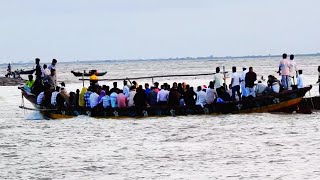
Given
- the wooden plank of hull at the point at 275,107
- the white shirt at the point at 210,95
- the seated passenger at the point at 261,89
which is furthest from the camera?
the seated passenger at the point at 261,89

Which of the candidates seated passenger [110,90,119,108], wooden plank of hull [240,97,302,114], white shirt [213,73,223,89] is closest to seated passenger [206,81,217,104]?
white shirt [213,73,223,89]

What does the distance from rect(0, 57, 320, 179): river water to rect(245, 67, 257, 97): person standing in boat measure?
0.97 meters

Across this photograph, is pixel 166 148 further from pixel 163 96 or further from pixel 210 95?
pixel 163 96

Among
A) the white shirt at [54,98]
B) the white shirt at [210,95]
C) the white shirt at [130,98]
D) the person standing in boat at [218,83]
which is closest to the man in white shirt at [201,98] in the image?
the white shirt at [210,95]

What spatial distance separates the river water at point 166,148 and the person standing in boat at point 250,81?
0.97 metres

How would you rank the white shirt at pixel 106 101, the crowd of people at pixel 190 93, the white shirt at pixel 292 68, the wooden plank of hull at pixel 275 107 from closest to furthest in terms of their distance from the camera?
the wooden plank of hull at pixel 275 107
the crowd of people at pixel 190 93
the white shirt at pixel 292 68
the white shirt at pixel 106 101

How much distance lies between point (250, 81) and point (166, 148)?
7.94 m

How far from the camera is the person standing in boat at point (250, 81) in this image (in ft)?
79.0

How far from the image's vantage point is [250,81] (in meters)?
24.2

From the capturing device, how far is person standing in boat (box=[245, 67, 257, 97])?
2408 centimetres

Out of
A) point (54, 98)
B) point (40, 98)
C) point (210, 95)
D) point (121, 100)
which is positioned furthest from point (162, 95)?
point (40, 98)

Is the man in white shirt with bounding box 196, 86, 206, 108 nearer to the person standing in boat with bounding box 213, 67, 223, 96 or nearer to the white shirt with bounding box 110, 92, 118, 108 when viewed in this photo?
the person standing in boat with bounding box 213, 67, 223, 96

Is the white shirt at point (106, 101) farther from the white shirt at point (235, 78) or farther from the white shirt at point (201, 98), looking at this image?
the white shirt at point (235, 78)

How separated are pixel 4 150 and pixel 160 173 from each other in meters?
6.02
